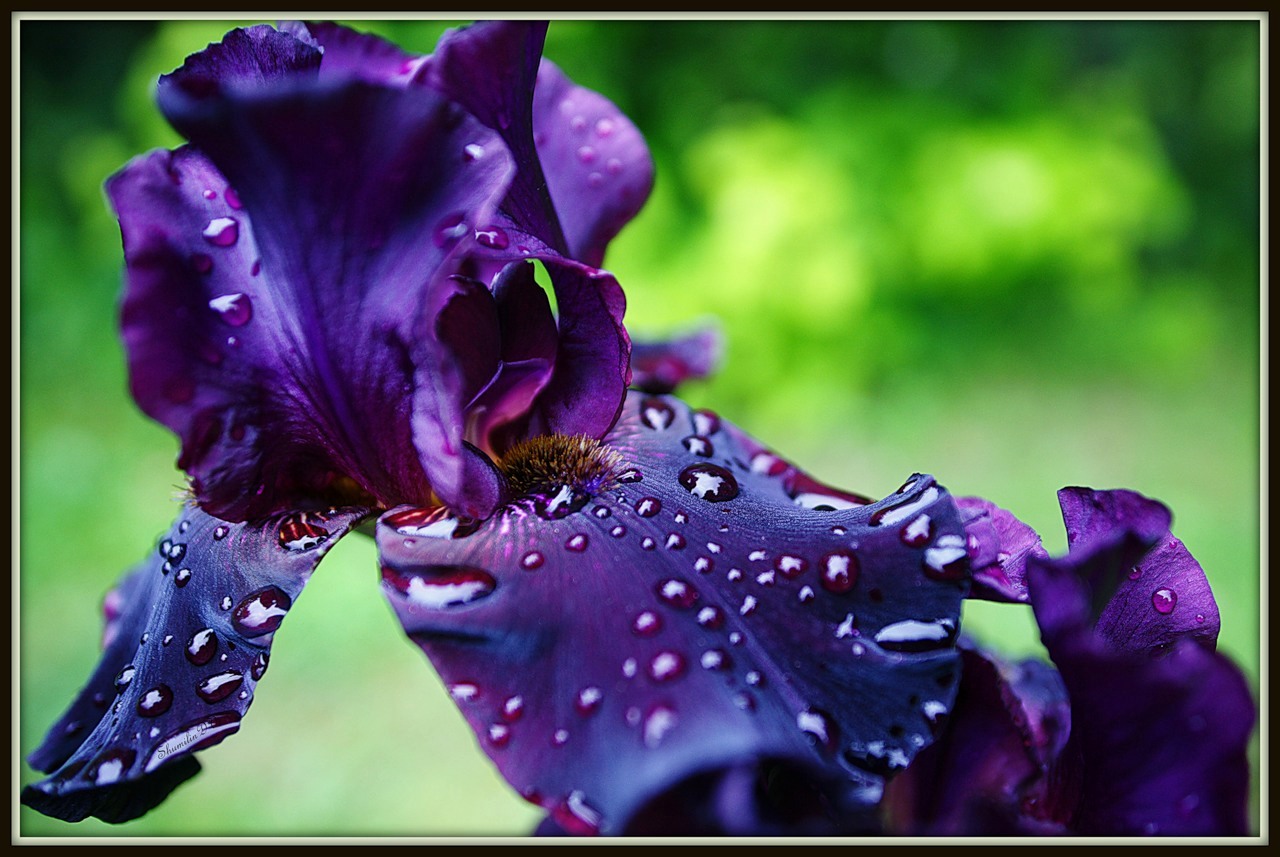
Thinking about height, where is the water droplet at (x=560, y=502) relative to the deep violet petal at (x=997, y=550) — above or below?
below

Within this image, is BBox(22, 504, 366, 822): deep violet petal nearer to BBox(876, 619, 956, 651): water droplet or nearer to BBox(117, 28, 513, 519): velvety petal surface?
BBox(117, 28, 513, 519): velvety petal surface

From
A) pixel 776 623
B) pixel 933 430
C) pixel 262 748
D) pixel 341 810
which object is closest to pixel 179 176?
pixel 776 623

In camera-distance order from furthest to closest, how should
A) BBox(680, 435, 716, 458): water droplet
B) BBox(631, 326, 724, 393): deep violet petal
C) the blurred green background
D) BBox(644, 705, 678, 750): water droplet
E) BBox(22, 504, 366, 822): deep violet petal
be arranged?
the blurred green background < BBox(631, 326, 724, 393): deep violet petal < BBox(680, 435, 716, 458): water droplet < BBox(22, 504, 366, 822): deep violet petal < BBox(644, 705, 678, 750): water droplet

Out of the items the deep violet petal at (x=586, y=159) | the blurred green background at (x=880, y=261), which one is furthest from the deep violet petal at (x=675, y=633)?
the blurred green background at (x=880, y=261)

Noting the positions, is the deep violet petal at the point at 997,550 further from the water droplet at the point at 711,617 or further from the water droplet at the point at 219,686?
the water droplet at the point at 219,686

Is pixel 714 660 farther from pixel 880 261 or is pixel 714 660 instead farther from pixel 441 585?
pixel 880 261

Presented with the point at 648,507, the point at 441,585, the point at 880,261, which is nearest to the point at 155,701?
the point at 441,585

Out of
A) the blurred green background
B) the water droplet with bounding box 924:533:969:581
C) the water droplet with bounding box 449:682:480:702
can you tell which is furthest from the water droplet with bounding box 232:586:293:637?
the blurred green background
